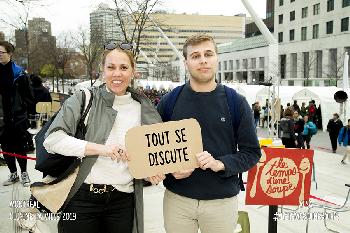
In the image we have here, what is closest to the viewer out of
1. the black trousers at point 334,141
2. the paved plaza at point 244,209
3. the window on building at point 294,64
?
the paved plaza at point 244,209

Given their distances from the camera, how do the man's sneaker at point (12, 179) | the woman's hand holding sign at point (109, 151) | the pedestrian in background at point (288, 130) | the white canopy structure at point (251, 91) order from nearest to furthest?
the woman's hand holding sign at point (109, 151), the man's sneaker at point (12, 179), the pedestrian in background at point (288, 130), the white canopy structure at point (251, 91)

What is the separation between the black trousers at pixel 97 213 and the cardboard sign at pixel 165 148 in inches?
11.1

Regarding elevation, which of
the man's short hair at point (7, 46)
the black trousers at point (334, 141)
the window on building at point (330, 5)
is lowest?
the black trousers at point (334, 141)

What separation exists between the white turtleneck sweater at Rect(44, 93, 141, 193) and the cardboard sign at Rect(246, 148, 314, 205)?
154 cm

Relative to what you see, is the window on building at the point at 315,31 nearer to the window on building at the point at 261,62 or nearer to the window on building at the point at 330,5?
the window on building at the point at 330,5

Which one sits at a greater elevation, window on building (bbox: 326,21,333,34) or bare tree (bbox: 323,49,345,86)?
window on building (bbox: 326,21,333,34)

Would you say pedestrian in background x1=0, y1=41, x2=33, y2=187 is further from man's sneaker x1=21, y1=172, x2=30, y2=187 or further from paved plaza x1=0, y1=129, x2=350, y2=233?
paved plaza x1=0, y1=129, x2=350, y2=233

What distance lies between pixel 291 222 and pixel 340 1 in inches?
1805

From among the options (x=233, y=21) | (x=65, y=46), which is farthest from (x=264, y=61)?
(x=233, y=21)

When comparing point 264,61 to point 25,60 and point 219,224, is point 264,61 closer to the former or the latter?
point 25,60

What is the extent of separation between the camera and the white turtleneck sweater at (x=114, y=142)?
2.14 meters

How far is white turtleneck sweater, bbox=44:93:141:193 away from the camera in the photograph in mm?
2137

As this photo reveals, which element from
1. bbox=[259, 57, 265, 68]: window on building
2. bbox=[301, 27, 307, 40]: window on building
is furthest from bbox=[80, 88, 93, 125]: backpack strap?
bbox=[259, 57, 265, 68]: window on building

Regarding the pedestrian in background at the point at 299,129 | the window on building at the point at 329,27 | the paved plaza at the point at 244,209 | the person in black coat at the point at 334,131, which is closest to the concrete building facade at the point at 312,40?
the window on building at the point at 329,27
